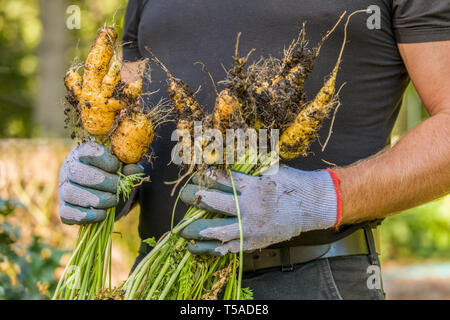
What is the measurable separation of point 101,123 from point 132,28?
77cm

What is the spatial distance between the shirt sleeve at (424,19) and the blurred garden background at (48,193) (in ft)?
1.68

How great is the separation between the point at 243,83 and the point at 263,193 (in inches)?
12.7

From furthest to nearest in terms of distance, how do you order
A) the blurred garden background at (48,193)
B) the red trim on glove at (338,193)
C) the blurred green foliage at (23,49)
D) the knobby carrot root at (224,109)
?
the blurred green foliage at (23,49), the blurred garden background at (48,193), the red trim on glove at (338,193), the knobby carrot root at (224,109)

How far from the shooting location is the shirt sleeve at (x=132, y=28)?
2161 millimetres

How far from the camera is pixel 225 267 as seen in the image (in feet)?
5.20

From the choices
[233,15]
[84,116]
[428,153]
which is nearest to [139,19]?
[233,15]

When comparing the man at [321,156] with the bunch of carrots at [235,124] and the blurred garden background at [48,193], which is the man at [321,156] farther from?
the blurred garden background at [48,193]

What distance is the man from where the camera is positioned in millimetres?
1480

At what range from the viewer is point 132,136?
1.58 m

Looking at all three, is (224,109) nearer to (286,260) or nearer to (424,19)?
(286,260)

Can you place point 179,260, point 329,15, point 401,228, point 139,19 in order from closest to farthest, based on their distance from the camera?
1. point 179,260
2. point 329,15
3. point 139,19
4. point 401,228

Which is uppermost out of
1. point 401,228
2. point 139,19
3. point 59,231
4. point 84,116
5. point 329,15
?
point 139,19

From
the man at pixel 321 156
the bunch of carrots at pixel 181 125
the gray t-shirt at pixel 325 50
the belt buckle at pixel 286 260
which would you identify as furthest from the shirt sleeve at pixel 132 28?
the belt buckle at pixel 286 260
